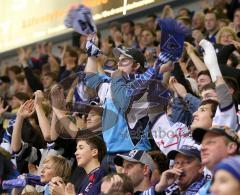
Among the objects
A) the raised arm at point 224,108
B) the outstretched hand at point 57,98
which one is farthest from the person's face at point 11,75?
the raised arm at point 224,108

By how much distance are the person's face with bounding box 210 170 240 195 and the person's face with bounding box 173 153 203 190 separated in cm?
164

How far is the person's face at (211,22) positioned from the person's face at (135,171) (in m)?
3.83

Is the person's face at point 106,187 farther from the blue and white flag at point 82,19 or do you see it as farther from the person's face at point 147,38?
the person's face at point 147,38

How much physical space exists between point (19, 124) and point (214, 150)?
3.14 meters

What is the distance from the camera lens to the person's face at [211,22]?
31.4ft

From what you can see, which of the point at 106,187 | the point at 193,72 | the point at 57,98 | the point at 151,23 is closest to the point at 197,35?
the point at 193,72

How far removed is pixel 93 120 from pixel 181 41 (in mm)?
968

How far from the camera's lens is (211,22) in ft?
31.4

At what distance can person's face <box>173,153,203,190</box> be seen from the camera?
220 inches

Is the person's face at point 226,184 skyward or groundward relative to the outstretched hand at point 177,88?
groundward

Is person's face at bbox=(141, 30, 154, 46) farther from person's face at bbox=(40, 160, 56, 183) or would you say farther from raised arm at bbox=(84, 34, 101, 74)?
person's face at bbox=(40, 160, 56, 183)

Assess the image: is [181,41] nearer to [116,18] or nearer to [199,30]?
[199,30]

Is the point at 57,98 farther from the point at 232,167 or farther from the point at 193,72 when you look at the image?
the point at 232,167

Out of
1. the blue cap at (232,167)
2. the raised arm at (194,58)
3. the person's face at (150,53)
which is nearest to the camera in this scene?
the blue cap at (232,167)
